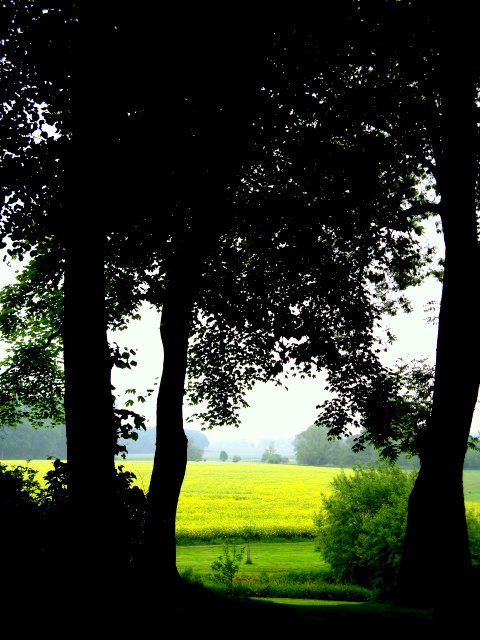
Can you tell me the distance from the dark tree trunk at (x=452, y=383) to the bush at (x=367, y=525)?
9760mm

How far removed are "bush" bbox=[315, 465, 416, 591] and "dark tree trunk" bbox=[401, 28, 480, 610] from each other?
32.0ft

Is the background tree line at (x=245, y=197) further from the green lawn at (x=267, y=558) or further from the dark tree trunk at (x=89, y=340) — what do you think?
the green lawn at (x=267, y=558)

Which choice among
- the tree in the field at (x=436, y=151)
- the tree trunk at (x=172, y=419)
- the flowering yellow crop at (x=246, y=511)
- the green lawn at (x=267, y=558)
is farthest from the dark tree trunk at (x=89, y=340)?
the green lawn at (x=267, y=558)

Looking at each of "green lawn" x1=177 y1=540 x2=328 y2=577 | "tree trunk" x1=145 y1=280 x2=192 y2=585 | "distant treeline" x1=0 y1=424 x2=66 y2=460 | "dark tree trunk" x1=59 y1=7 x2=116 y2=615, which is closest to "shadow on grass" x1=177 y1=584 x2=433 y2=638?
"tree trunk" x1=145 y1=280 x2=192 y2=585

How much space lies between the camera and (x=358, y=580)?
20547 millimetres

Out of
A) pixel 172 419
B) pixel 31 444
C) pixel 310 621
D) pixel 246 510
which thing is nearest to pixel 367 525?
pixel 310 621

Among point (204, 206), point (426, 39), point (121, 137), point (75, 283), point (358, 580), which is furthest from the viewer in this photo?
point (358, 580)

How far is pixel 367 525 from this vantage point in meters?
19.3

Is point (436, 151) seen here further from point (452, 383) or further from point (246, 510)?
point (246, 510)

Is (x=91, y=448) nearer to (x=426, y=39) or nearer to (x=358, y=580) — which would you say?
(x=426, y=39)

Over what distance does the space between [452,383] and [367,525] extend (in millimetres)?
12628

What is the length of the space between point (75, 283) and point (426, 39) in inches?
438

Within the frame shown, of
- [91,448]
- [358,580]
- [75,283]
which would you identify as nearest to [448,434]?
[91,448]

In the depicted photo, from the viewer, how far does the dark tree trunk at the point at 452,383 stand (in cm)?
868
